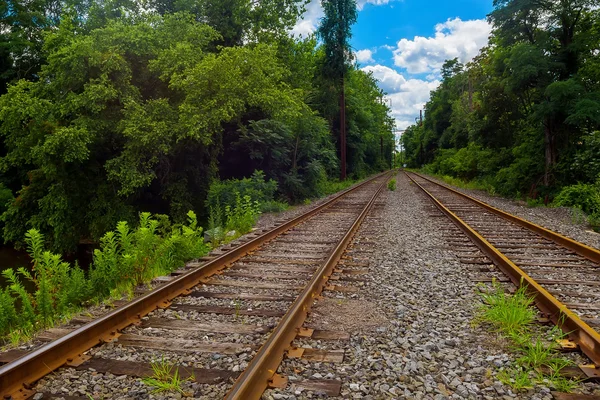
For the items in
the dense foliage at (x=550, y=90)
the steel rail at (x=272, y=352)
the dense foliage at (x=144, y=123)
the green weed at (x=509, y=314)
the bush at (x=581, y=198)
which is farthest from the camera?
the dense foliage at (x=144, y=123)

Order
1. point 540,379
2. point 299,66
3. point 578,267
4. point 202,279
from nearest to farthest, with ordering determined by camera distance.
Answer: point 540,379, point 202,279, point 578,267, point 299,66

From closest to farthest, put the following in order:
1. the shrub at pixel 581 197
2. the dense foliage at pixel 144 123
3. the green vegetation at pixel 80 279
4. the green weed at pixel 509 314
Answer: the green weed at pixel 509 314 < the green vegetation at pixel 80 279 < the shrub at pixel 581 197 < the dense foliage at pixel 144 123

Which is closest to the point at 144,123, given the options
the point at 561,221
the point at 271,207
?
the point at 271,207

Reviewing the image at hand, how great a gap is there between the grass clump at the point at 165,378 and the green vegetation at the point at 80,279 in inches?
72.9

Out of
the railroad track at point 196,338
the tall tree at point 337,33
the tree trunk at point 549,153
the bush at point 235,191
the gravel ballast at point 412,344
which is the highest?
the tall tree at point 337,33

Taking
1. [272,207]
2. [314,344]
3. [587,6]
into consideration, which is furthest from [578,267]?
[587,6]

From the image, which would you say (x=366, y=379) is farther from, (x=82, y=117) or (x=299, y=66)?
(x=299, y=66)

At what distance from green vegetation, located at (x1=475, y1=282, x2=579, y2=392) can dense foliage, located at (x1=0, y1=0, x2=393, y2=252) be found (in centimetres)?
1122

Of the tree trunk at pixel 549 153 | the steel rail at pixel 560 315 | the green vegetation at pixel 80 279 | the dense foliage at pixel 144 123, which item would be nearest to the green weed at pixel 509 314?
the steel rail at pixel 560 315

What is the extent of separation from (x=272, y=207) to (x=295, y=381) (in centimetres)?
1089

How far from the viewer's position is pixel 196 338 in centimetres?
353

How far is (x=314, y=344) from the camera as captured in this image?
11.2 ft

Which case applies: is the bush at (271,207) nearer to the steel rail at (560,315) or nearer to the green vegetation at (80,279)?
the green vegetation at (80,279)

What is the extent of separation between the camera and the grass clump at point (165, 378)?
106 inches
